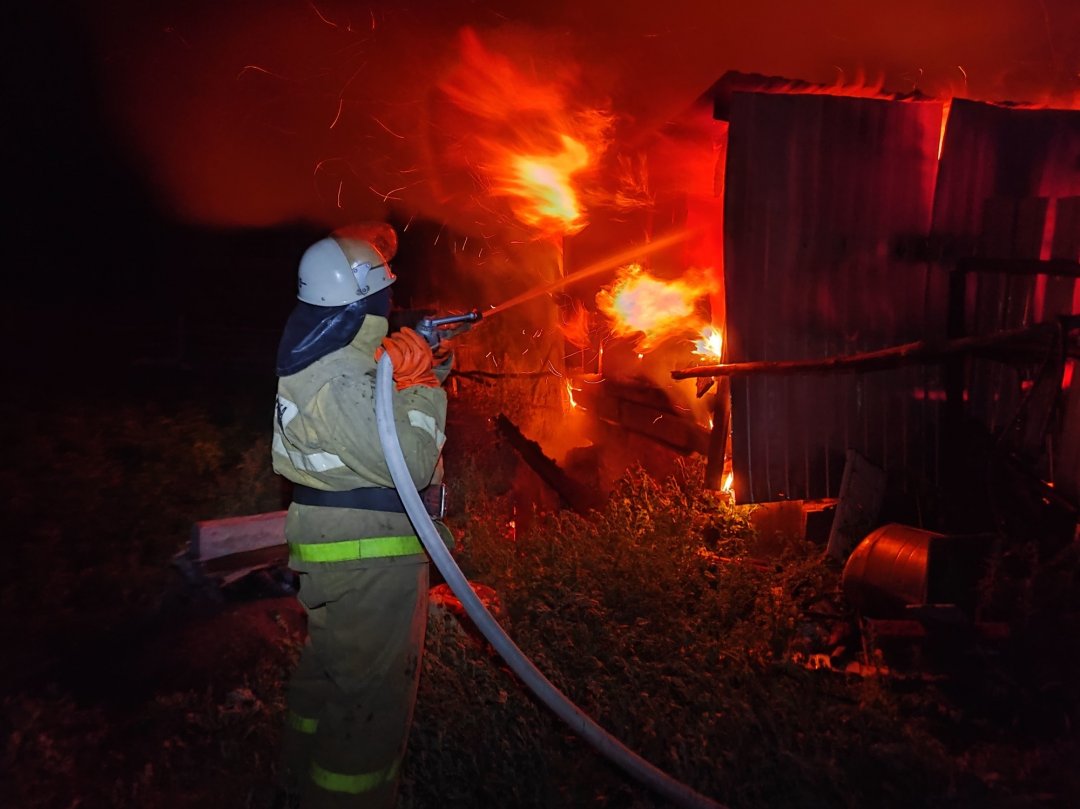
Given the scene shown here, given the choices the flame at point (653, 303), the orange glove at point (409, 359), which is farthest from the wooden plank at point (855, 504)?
the orange glove at point (409, 359)

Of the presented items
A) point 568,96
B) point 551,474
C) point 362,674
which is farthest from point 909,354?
point 568,96

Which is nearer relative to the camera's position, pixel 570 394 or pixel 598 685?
pixel 598 685

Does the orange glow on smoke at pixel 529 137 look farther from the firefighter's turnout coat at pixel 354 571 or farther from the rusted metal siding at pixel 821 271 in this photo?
the firefighter's turnout coat at pixel 354 571

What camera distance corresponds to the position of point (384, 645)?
10.8 ft

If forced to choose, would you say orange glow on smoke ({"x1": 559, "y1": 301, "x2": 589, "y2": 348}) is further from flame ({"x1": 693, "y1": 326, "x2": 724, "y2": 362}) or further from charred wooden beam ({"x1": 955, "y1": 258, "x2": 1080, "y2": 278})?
charred wooden beam ({"x1": 955, "y1": 258, "x2": 1080, "y2": 278})

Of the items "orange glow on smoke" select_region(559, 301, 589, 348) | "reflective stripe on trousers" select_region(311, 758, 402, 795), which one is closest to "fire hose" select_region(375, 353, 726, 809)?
"reflective stripe on trousers" select_region(311, 758, 402, 795)

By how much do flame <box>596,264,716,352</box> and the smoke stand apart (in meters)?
1.42

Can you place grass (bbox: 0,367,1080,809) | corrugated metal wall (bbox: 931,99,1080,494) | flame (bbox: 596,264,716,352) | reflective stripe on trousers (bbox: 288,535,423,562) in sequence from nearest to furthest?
reflective stripe on trousers (bbox: 288,535,423,562) < grass (bbox: 0,367,1080,809) < corrugated metal wall (bbox: 931,99,1080,494) < flame (bbox: 596,264,716,352)

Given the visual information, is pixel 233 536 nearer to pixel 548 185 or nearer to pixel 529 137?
pixel 548 185

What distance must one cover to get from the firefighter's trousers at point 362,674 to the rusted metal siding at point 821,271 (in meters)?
3.33

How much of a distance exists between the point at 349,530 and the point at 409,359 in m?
0.83

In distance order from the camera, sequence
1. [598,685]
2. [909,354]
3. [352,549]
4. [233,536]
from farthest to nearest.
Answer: [233,536]
[909,354]
[598,685]
[352,549]

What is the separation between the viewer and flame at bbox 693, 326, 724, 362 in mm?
6498

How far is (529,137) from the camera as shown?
768cm
